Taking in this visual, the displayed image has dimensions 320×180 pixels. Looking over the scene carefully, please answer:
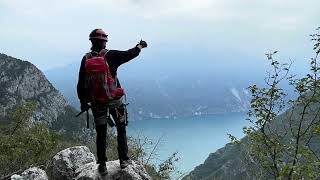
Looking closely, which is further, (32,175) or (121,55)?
(32,175)

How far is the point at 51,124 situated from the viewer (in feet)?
305

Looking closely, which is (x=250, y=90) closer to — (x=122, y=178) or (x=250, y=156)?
(x=250, y=156)

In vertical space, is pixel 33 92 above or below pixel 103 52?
above

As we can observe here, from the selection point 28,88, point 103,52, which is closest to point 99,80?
point 103,52

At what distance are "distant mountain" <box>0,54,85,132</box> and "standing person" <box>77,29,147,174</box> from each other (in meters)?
84.0

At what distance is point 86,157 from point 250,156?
513 centimetres

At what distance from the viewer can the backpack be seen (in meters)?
9.12

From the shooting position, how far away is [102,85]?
9.20 m

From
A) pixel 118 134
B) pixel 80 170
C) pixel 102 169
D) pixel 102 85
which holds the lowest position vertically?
pixel 102 169

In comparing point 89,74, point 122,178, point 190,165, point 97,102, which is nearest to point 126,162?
point 122,178

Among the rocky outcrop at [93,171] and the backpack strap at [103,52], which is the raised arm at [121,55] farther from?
the rocky outcrop at [93,171]

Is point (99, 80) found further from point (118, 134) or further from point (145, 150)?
point (145, 150)

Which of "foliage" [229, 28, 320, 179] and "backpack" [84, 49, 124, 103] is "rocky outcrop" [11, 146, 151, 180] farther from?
"foliage" [229, 28, 320, 179]

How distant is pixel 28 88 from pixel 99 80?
101164mm
